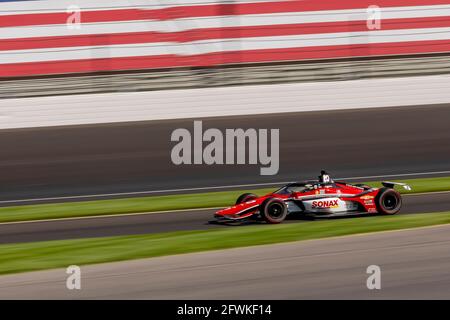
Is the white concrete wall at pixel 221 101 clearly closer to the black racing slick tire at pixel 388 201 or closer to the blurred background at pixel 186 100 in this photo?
the blurred background at pixel 186 100

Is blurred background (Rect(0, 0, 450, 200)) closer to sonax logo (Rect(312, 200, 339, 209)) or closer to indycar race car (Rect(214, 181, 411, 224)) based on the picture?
indycar race car (Rect(214, 181, 411, 224))

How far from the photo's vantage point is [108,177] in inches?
647

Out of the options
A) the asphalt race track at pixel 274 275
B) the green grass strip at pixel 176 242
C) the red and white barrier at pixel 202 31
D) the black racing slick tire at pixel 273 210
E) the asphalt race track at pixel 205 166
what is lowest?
the asphalt race track at pixel 274 275

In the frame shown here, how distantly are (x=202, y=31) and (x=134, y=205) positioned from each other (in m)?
11.8

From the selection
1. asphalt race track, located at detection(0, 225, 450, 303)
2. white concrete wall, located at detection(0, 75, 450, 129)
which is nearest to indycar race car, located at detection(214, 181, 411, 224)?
asphalt race track, located at detection(0, 225, 450, 303)

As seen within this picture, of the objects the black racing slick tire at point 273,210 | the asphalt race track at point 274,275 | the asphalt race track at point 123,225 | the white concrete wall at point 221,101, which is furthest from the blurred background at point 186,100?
the asphalt race track at point 274,275

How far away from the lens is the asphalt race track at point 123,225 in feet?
40.0

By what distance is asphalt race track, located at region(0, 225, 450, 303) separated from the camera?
834 cm

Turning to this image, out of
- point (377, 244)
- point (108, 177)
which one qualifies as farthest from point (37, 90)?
point (377, 244)

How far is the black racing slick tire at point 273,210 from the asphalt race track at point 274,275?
145cm

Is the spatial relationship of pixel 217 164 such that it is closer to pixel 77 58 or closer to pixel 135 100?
pixel 135 100

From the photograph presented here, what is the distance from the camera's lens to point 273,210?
11.9m

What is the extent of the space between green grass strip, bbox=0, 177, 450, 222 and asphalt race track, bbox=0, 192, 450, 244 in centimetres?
48

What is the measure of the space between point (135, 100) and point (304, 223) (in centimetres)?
752
